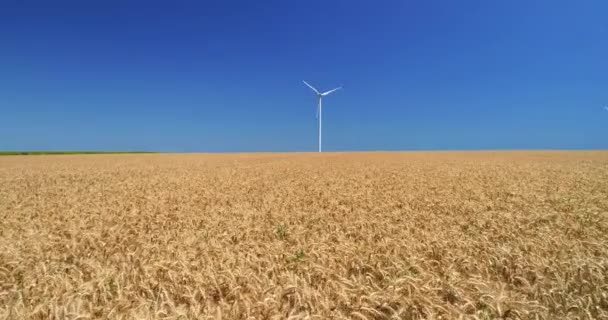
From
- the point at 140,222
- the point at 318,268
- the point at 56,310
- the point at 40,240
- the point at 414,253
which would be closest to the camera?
the point at 56,310

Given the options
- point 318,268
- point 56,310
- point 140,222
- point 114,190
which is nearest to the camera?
point 56,310

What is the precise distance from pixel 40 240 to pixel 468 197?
10.6 metres

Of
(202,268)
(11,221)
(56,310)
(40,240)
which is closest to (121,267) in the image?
(202,268)

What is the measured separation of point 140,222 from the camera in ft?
20.7

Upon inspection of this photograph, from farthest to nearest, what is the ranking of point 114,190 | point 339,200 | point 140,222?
point 114,190 → point 339,200 → point 140,222

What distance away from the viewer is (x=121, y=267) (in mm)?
4004

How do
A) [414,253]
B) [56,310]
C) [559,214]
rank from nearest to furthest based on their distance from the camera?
1. [56,310]
2. [414,253]
3. [559,214]

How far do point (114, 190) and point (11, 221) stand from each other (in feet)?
17.8

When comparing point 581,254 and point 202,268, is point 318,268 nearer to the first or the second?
point 202,268

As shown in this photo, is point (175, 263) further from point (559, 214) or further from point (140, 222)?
point (559, 214)

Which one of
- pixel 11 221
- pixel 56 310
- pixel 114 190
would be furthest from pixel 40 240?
pixel 114 190

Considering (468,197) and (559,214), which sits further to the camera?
(468,197)

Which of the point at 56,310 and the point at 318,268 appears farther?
the point at 318,268

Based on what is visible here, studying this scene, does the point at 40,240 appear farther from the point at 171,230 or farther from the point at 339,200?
the point at 339,200
